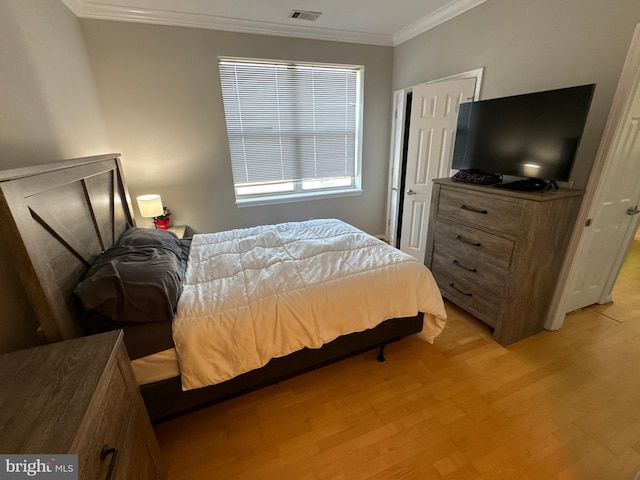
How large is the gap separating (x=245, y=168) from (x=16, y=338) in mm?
2441

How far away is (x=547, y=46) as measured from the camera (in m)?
1.90

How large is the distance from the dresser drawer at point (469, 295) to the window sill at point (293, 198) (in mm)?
1641

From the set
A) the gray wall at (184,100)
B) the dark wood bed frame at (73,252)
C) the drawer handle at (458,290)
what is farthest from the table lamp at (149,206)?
the drawer handle at (458,290)

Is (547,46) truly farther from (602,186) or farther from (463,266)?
(463,266)

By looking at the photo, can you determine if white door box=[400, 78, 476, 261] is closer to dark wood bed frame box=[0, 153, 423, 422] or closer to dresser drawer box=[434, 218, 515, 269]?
dresser drawer box=[434, 218, 515, 269]

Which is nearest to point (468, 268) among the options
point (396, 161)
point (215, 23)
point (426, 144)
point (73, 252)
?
point (426, 144)

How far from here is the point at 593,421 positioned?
1.46 meters

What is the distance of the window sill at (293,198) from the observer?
10.7 ft

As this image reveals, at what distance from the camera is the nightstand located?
9.11 ft

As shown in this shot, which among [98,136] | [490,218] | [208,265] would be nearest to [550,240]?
[490,218]

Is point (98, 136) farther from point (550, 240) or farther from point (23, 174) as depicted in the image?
point (550, 240)

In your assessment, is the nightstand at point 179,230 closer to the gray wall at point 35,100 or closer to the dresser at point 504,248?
the gray wall at point 35,100

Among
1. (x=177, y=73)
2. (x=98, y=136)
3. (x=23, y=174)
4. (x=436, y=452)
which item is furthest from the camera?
(x=177, y=73)

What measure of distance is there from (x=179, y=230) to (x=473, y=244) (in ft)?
9.16
